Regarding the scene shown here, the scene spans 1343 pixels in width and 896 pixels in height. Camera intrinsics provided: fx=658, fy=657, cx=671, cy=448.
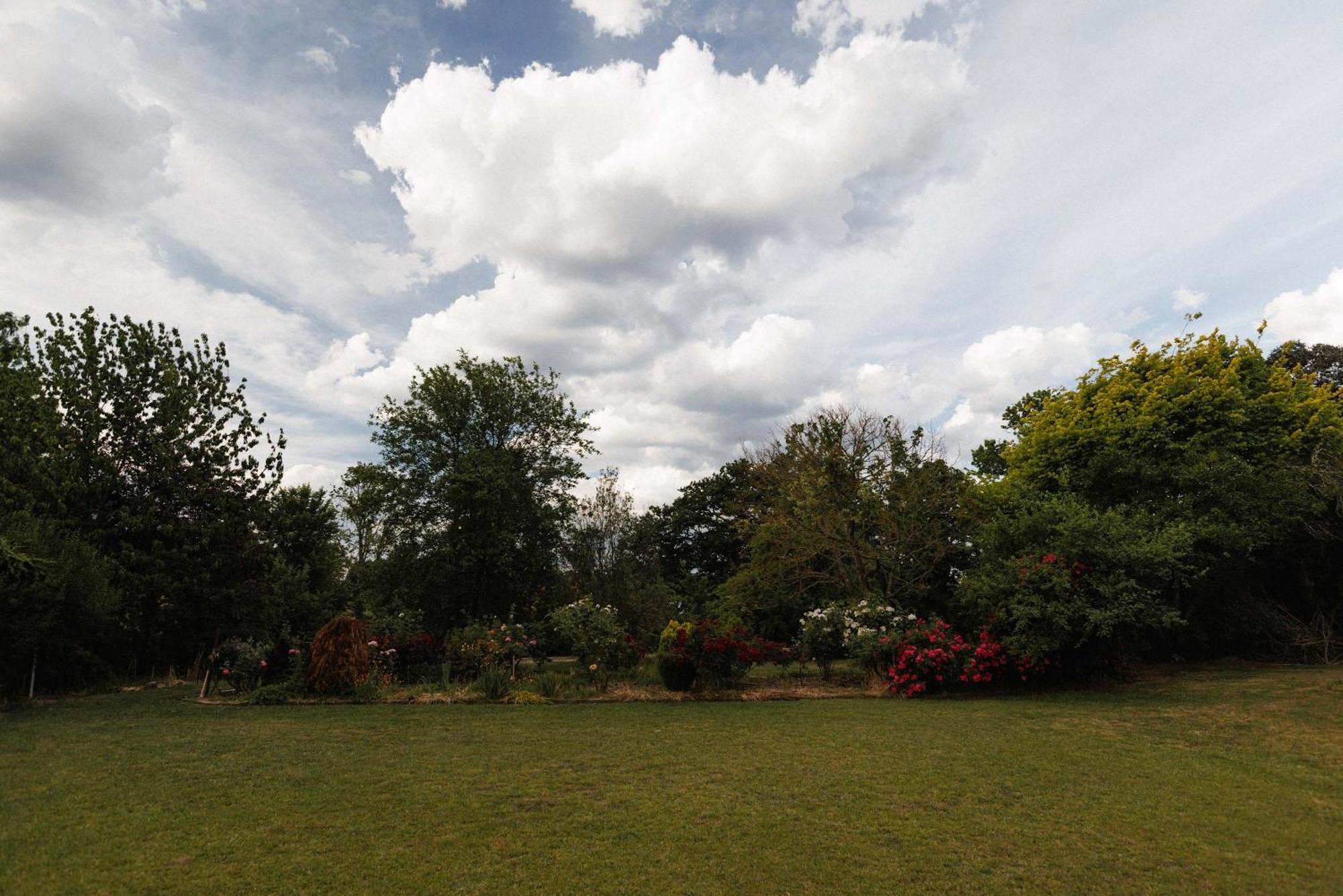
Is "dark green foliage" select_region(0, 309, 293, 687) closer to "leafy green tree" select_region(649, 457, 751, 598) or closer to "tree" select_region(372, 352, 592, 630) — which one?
"tree" select_region(372, 352, 592, 630)

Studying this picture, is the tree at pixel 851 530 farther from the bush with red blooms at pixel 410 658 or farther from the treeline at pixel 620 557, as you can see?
the bush with red blooms at pixel 410 658

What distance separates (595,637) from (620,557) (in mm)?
9863

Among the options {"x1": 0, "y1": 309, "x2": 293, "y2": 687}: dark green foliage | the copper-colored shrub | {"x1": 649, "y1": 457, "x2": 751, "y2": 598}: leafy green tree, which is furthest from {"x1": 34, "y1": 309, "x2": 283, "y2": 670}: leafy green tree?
{"x1": 649, "y1": 457, "x2": 751, "y2": 598}: leafy green tree

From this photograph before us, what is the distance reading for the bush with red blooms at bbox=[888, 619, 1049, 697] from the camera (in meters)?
11.4

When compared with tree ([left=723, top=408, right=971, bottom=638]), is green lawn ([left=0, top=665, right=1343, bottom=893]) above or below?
below

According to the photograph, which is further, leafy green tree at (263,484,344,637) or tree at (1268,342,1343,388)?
tree at (1268,342,1343,388)

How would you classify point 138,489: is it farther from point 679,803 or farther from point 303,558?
point 679,803

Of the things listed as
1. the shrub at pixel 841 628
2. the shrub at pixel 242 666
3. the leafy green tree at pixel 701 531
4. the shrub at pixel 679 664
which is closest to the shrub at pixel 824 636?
the shrub at pixel 841 628

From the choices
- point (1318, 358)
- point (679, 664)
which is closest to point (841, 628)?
point (679, 664)

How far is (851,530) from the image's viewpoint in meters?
16.6

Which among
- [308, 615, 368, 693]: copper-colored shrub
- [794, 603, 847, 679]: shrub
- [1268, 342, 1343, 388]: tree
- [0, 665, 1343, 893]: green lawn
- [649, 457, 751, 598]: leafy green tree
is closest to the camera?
[0, 665, 1343, 893]: green lawn

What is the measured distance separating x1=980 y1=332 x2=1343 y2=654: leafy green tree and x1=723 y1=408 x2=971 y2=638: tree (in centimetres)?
187

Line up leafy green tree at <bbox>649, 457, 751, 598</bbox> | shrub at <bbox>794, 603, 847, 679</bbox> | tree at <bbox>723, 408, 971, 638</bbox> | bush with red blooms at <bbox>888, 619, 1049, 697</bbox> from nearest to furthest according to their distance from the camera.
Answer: bush with red blooms at <bbox>888, 619, 1049, 697</bbox>
shrub at <bbox>794, 603, 847, 679</bbox>
tree at <bbox>723, 408, 971, 638</bbox>
leafy green tree at <bbox>649, 457, 751, 598</bbox>

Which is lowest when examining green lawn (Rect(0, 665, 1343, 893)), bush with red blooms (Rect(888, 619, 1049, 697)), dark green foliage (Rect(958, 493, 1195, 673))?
green lawn (Rect(0, 665, 1343, 893))
